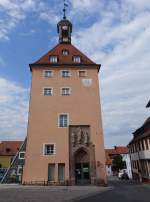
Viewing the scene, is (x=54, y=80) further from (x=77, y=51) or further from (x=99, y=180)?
(x=99, y=180)

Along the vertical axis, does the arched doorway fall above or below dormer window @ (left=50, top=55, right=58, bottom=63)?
below

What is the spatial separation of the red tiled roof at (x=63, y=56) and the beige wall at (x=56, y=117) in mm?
1638

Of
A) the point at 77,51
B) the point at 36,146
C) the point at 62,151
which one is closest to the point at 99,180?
the point at 62,151

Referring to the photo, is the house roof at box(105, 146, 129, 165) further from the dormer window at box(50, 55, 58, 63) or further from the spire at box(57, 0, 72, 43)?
the dormer window at box(50, 55, 58, 63)

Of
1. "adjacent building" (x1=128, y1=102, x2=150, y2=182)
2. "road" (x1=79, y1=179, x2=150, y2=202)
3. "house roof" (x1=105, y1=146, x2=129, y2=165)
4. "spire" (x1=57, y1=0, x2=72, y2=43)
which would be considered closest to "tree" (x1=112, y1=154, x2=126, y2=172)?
"house roof" (x1=105, y1=146, x2=129, y2=165)

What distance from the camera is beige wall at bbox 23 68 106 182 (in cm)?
2697

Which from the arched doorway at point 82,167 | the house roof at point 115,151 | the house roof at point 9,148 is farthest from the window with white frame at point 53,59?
the house roof at point 115,151

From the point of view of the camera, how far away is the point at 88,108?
98.0 feet

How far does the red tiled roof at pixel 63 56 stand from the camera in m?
33.1

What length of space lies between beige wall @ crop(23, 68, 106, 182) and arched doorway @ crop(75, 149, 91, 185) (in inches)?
49.6

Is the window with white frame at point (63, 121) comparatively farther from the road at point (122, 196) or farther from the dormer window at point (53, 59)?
the road at point (122, 196)

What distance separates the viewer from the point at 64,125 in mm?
28891

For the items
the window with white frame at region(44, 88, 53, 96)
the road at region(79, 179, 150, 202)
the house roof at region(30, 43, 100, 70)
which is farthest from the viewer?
the house roof at region(30, 43, 100, 70)

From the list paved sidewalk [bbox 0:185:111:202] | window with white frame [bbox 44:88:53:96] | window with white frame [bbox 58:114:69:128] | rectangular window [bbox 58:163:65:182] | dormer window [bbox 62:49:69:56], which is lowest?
paved sidewalk [bbox 0:185:111:202]
